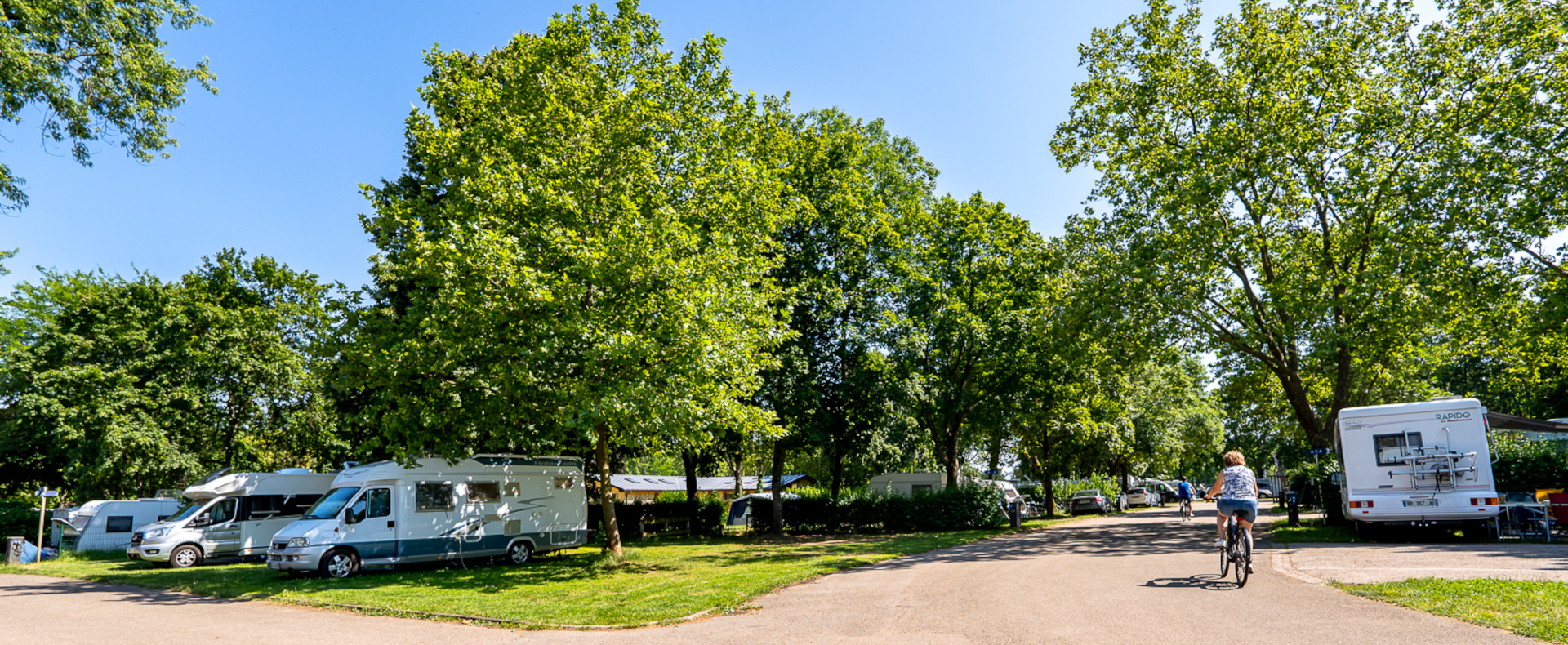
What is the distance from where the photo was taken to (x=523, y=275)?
13.6 metres

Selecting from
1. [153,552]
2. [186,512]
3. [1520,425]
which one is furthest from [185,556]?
[1520,425]

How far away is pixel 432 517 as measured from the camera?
1723 cm

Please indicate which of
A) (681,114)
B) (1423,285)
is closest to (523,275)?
(681,114)

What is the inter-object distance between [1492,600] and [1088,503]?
101 ft

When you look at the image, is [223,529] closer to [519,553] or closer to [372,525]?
[372,525]

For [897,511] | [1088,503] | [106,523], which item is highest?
[106,523]

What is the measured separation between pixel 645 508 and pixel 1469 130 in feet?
88.1

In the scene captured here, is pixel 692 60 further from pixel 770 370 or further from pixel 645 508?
pixel 645 508

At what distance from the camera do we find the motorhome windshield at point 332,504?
16516 mm

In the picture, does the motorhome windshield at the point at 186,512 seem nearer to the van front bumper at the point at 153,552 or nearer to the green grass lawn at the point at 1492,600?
the van front bumper at the point at 153,552

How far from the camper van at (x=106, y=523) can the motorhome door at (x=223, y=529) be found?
4.22 meters

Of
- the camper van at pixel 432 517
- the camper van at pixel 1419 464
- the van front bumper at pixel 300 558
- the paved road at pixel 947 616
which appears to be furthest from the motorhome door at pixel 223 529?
the camper van at pixel 1419 464

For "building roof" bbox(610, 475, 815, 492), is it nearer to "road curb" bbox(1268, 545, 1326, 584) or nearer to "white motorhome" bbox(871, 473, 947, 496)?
"white motorhome" bbox(871, 473, 947, 496)

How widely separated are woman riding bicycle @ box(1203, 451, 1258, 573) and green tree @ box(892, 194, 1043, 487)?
1618cm
